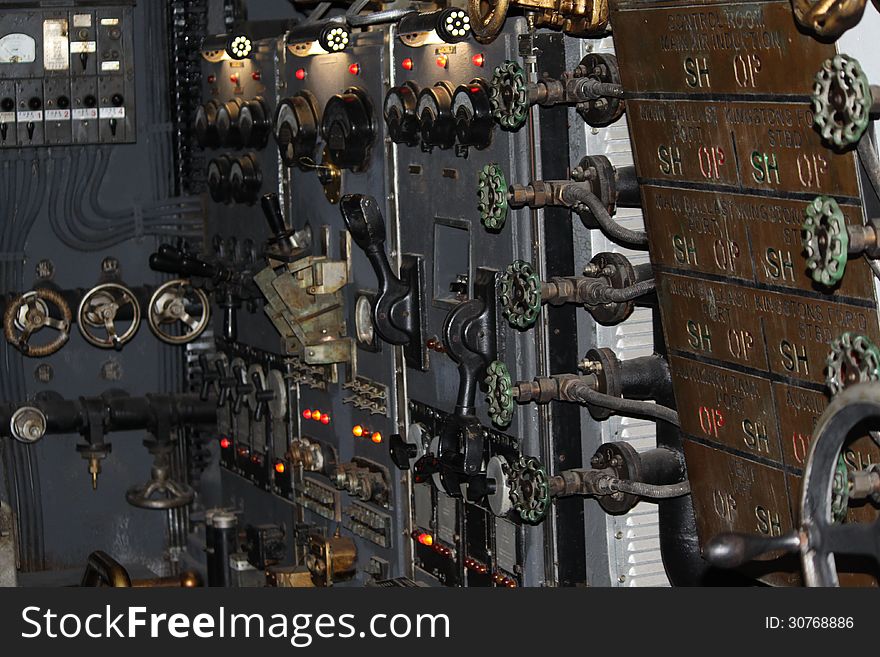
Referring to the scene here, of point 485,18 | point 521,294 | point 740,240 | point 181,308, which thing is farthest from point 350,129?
point 740,240

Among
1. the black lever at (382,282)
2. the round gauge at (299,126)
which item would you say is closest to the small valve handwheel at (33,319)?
the round gauge at (299,126)

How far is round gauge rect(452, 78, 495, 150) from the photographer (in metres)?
4.98

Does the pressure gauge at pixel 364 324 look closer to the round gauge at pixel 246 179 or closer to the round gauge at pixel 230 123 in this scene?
the round gauge at pixel 246 179

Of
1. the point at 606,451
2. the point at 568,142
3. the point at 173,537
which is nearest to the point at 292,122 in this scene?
the point at 568,142

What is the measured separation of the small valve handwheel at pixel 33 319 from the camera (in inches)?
296

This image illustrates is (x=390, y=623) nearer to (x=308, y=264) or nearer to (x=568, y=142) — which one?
→ (x=568, y=142)

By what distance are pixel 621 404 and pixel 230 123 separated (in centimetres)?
306

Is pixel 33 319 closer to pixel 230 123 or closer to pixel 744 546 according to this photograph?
pixel 230 123

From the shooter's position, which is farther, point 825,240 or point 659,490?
point 659,490

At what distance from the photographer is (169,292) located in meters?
7.70

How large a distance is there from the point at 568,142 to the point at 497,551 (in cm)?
138

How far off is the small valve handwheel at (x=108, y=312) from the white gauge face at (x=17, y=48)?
1.21 metres

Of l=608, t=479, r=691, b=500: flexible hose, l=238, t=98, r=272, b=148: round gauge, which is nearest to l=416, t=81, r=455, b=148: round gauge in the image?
l=608, t=479, r=691, b=500: flexible hose

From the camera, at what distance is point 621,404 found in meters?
4.63
